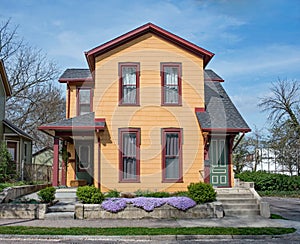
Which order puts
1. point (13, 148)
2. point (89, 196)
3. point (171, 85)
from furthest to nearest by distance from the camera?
point (13, 148) < point (171, 85) < point (89, 196)

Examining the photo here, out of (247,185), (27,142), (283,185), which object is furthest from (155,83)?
(27,142)

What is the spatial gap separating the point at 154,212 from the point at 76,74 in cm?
1013

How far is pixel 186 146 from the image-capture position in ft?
55.4

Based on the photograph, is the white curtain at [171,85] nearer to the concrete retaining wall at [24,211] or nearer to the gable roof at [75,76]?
the gable roof at [75,76]

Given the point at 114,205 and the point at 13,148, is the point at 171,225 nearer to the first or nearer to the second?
the point at 114,205

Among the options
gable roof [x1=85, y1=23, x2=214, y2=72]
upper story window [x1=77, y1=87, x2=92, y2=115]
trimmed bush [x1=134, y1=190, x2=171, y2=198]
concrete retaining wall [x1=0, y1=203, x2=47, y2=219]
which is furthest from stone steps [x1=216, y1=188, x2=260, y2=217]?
upper story window [x1=77, y1=87, x2=92, y2=115]

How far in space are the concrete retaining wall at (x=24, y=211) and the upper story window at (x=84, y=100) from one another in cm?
775

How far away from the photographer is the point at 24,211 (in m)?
13.0

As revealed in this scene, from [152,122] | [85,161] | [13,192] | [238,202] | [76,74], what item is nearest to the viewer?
[238,202]

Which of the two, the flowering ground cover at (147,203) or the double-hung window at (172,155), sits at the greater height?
the double-hung window at (172,155)

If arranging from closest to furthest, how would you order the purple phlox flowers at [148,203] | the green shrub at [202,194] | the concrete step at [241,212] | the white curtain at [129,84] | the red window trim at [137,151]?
the purple phlox flowers at [148,203] < the green shrub at [202,194] < the concrete step at [241,212] < the red window trim at [137,151] < the white curtain at [129,84]

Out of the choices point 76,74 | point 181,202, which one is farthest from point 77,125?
point 181,202

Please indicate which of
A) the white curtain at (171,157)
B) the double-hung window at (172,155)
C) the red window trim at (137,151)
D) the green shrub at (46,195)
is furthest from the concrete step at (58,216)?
the white curtain at (171,157)

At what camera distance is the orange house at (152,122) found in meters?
16.6
